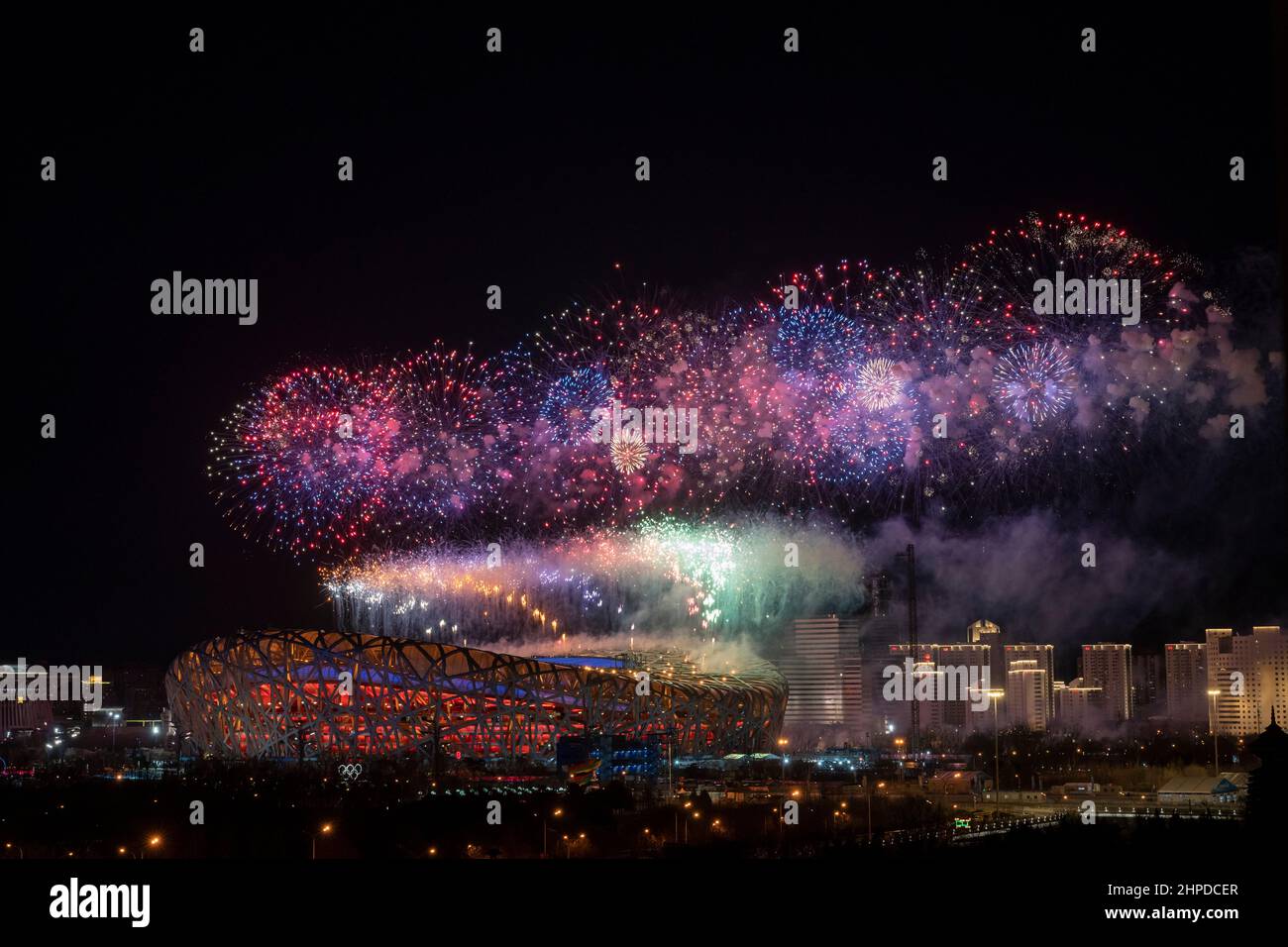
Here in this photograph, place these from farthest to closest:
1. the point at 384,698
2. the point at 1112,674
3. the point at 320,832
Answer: the point at 1112,674
the point at 384,698
the point at 320,832

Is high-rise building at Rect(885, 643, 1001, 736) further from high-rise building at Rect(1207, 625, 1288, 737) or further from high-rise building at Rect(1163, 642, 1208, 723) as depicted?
high-rise building at Rect(1207, 625, 1288, 737)

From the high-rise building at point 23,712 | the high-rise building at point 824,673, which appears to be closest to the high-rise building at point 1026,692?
the high-rise building at point 824,673

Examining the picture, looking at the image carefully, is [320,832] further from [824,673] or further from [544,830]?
[824,673]

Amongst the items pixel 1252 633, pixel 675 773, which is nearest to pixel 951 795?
pixel 675 773

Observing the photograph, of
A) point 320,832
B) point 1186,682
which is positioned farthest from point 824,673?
point 320,832

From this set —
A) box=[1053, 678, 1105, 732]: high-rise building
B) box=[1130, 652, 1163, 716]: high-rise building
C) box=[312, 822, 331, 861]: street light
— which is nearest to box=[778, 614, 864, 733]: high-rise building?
box=[1053, 678, 1105, 732]: high-rise building
